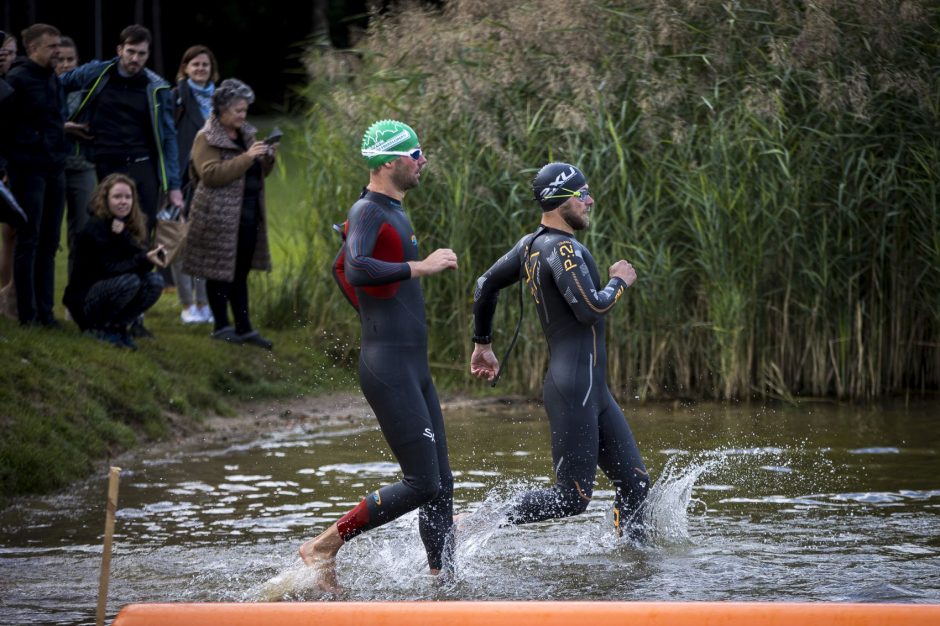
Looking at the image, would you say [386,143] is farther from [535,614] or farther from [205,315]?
[205,315]

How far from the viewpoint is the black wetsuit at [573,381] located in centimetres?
703

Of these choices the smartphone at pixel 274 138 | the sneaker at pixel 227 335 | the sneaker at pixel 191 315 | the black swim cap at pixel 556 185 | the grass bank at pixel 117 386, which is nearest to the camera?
the black swim cap at pixel 556 185

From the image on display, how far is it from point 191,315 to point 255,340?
0.96 m

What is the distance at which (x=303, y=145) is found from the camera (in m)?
14.5

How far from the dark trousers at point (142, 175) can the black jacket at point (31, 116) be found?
1.07 metres

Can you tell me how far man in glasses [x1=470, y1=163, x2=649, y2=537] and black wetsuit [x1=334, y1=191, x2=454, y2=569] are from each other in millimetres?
716

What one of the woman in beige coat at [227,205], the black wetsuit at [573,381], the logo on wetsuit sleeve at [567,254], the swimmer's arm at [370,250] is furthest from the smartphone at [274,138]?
the swimmer's arm at [370,250]

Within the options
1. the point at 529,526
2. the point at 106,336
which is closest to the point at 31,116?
the point at 106,336

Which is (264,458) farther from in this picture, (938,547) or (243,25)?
(243,25)

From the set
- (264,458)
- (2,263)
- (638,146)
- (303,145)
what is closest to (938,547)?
(264,458)

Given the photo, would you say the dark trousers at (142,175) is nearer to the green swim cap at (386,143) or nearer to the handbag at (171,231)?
the handbag at (171,231)

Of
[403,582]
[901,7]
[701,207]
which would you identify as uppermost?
[901,7]

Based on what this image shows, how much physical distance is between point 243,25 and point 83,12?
11.2ft

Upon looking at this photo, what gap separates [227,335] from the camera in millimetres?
12609
